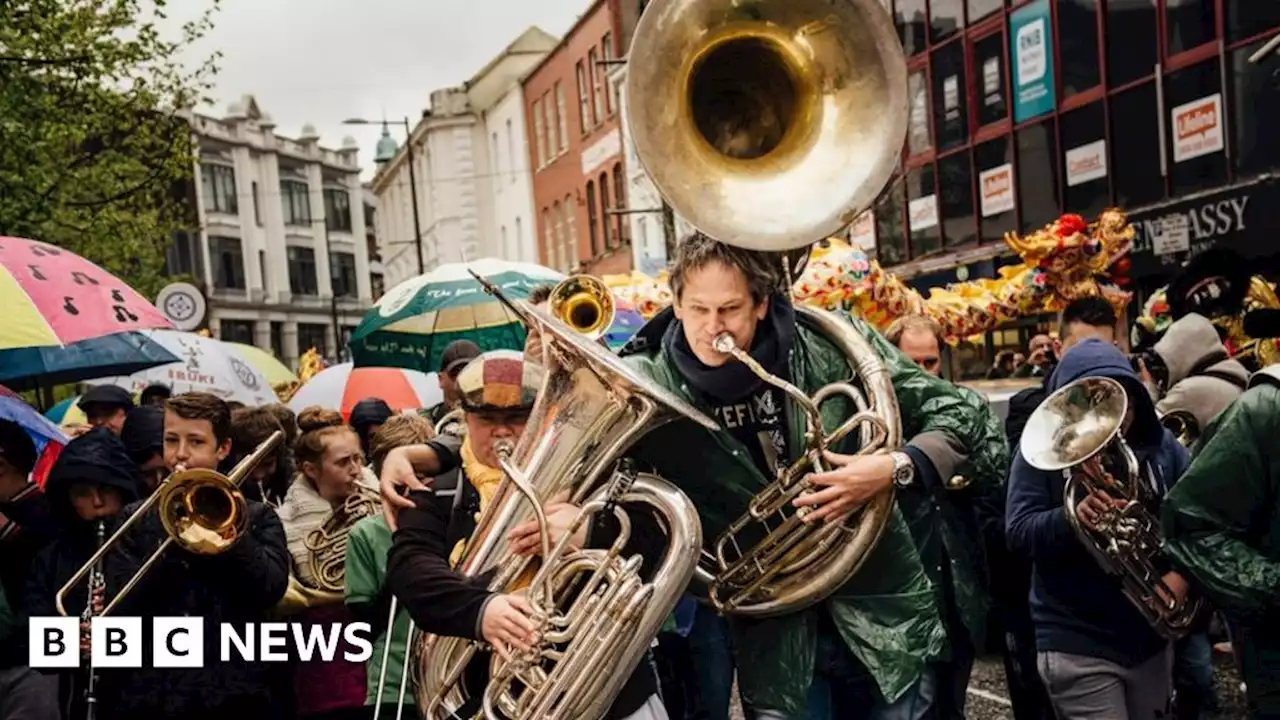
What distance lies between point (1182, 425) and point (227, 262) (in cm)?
5769

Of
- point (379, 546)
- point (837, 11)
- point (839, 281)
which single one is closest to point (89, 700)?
point (379, 546)

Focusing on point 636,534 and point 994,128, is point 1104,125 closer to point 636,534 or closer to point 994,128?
point 994,128

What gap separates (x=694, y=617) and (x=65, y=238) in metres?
12.3

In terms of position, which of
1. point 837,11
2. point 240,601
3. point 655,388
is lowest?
point 240,601

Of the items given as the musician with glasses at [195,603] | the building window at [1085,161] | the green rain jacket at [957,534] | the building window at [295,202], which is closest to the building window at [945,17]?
the building window at [1085,161]

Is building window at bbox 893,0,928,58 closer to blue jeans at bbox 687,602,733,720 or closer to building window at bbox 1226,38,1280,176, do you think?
Answer: building window at bbox 1226,38,1280,176

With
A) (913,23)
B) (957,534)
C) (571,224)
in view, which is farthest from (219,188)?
(957,534)

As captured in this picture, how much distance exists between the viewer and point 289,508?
5395 millimetres

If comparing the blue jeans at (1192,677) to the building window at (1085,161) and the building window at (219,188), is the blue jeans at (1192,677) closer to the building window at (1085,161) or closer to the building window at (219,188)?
Result: the building window at (1085,161)

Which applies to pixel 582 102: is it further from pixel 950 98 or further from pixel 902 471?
pixel 902 471

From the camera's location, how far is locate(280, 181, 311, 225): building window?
64.4 m

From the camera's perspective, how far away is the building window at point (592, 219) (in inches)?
1464

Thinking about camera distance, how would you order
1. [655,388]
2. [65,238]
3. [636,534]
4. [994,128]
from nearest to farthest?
[655,388] → [636,534] → [65,238] → [994,128]

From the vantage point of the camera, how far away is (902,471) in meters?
3.33
